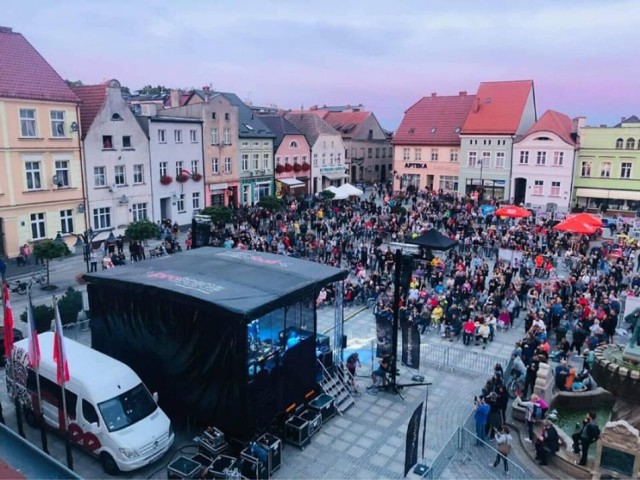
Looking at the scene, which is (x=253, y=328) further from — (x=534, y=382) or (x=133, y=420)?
(x=534, y=382)

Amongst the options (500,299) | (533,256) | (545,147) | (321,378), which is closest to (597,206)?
(545,147)

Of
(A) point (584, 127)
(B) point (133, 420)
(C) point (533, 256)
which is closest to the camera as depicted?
(B) point (133, 420)

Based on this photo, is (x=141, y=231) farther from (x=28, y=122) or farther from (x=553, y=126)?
(x=553, y=126)

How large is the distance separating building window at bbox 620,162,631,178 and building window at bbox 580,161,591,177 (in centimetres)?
249

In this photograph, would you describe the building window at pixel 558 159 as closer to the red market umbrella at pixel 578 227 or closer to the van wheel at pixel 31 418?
the red market umbrella at pixel 578 227

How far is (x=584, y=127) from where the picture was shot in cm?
4744

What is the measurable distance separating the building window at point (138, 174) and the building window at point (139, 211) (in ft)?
5.33

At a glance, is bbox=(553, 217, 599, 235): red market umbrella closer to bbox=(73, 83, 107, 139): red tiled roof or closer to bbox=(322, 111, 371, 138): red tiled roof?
bbox=(73, 83, 107, 139): red tiled roof

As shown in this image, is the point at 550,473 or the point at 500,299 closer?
the point at 550,473

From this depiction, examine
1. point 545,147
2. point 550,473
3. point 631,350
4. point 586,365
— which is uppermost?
point 545,147

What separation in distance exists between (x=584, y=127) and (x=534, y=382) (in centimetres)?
3873

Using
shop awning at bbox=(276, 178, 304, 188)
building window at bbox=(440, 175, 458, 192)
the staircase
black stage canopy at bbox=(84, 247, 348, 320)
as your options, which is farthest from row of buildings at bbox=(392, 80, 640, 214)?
black stage canopy at bbox=(84, 247, 348, 320)

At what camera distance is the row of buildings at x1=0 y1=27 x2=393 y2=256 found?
2988 cm

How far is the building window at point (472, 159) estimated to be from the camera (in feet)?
176
